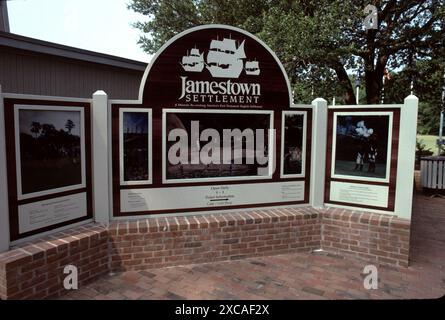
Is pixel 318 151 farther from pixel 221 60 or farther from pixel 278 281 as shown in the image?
pixel 278 281

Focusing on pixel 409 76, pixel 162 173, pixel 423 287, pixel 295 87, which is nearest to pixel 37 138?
pixel 162 173

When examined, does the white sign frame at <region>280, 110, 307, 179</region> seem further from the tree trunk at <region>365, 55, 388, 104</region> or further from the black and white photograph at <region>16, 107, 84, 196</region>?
the tree trunk at <region>365, 55, 388, 104</region>

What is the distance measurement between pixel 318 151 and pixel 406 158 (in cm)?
114

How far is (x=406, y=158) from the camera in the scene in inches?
184

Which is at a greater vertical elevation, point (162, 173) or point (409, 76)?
point (409, 76)

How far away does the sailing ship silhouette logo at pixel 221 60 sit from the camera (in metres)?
4.63

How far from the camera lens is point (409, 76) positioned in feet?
37.8

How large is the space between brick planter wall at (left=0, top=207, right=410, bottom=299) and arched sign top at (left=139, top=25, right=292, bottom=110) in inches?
60.3

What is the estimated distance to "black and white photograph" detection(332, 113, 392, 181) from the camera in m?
4.82

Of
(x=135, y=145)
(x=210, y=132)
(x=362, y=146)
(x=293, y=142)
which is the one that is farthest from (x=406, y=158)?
(x=135, y=145)

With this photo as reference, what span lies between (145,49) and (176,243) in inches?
402

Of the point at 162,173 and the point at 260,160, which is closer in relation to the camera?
the point at 162,173

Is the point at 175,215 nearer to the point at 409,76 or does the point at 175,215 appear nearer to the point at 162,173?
the point at 162,173

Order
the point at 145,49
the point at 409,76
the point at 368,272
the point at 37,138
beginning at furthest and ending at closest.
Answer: the point at 145,49 < the point at 409,76 < the point at 368,272 < the point at 37,138
